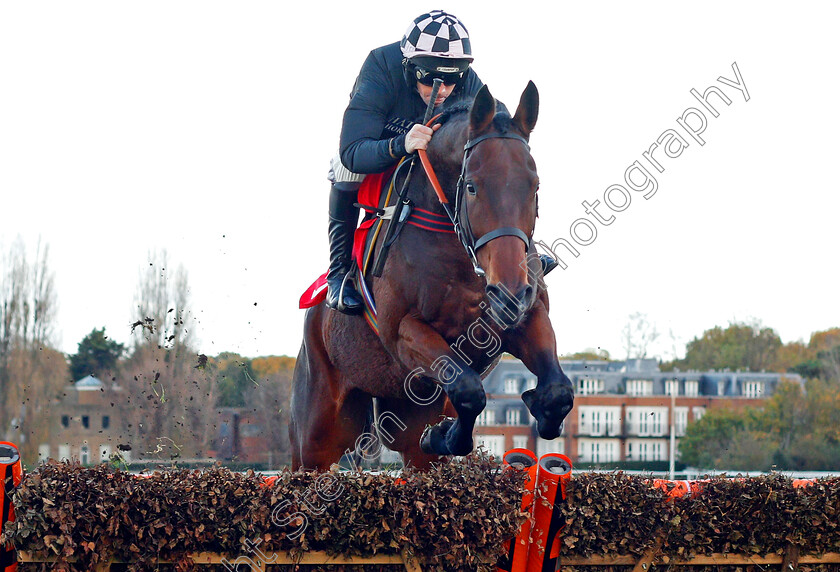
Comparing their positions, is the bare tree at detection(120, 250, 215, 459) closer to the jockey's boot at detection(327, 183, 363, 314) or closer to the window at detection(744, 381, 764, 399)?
the jockey's boot at detection(327, 183, 363, 314)

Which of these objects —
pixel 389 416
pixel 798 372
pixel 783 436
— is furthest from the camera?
pixel 798 372

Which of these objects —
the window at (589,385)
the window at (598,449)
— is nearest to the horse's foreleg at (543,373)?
the window at (598,449)

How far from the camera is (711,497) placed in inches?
192

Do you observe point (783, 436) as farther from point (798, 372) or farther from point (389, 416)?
point (389, 416)

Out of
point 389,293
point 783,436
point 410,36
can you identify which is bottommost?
point 783,436

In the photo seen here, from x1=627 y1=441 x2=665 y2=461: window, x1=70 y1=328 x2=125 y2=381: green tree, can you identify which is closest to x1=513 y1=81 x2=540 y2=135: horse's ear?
x1=70 y1=328 x2=125 y2=381: green tree

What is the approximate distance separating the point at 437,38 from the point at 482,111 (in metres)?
0.95

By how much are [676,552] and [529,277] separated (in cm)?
150

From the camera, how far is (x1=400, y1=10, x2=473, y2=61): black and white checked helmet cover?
555cm

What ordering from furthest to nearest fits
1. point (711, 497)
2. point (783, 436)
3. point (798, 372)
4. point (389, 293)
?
point (798, 372)
point (783, 436)
point (389, 293)
point (711, 497)

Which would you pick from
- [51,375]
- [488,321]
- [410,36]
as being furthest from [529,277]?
[51,375]

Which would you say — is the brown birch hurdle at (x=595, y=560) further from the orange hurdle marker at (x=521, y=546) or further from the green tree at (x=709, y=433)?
the green tree at (x=709, y=433)

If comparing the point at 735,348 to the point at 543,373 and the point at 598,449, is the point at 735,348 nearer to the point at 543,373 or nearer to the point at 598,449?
the point at 598,449

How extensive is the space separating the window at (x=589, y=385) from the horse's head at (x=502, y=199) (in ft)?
194
